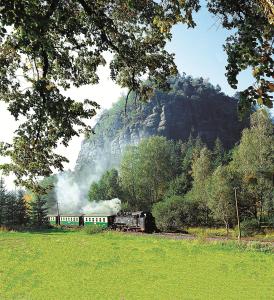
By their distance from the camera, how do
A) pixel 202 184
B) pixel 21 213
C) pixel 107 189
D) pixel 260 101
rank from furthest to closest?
pixel 107 189, pixel 202 184, pixel 21 213, pixel 260 101

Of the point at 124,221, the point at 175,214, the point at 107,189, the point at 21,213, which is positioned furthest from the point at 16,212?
the point at 107,189

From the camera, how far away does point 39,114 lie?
8859 mm

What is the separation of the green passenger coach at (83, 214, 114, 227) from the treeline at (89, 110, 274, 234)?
6.77 meters

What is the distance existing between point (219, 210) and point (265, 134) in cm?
1799

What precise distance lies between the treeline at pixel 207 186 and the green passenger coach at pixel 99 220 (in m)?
6.77

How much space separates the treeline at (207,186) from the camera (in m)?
47.5

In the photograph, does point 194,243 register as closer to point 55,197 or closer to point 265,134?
point 265,134

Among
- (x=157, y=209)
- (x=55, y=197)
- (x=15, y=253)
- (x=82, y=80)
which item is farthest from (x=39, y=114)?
(x=55, y=197)

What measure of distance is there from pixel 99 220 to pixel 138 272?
38.8m

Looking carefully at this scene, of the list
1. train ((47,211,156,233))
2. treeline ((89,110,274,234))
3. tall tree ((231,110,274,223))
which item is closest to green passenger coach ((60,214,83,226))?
train ((47,211,156,233))

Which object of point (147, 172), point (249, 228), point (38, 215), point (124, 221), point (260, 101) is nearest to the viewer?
point (260, 101)

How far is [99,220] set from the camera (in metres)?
57.7

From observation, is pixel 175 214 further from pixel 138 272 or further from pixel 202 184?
pixel 138 272

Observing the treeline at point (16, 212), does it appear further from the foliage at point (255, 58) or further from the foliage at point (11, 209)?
the foliage at point (255, 58)
